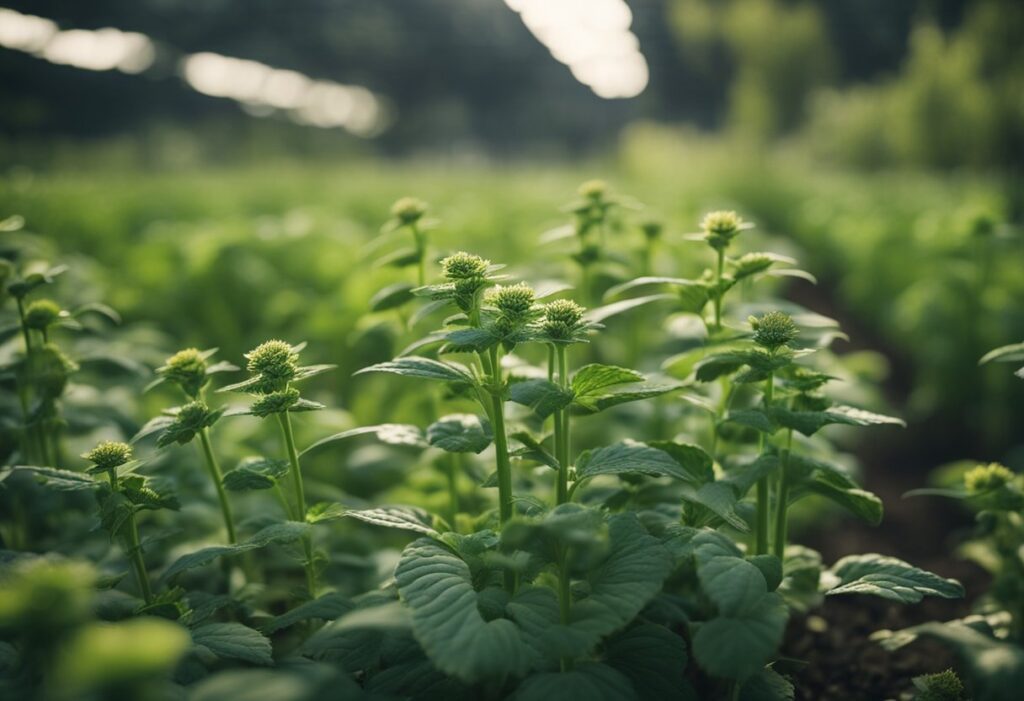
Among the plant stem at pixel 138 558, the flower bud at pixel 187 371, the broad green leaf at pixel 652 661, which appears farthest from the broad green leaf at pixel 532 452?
the plant stem at pixel 138 558

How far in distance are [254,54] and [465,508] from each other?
1479 inches

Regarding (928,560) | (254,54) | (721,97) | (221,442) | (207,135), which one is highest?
(254,54)

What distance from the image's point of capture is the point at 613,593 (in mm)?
1060

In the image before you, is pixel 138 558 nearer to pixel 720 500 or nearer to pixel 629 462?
pixel 629 462

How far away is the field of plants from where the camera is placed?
3.25 ft

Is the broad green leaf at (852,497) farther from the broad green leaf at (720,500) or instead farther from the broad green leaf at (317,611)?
the broad green leaf at (317,611)

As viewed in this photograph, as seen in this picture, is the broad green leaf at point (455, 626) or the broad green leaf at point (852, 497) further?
the broad green leaf at point (852, 497)

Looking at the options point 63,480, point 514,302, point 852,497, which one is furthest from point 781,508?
point 63,480

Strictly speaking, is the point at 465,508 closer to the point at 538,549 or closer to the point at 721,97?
the point at 538,549

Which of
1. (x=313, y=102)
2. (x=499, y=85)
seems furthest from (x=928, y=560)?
(x=499, y=85)

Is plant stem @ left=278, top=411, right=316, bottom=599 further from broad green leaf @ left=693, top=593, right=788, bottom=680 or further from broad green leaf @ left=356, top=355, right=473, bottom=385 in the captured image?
broad green leaf @ left=693, top=593, right=788, bottom=680

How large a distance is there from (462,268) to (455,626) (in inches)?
24.4

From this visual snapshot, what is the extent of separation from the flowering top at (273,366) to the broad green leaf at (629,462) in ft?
1.86

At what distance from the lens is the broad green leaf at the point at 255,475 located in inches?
50.1
